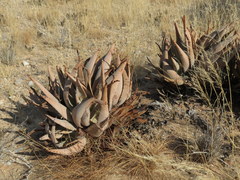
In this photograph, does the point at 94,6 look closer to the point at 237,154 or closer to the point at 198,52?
the point at 198,52

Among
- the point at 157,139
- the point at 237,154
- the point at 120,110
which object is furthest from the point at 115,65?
the point at 237,154

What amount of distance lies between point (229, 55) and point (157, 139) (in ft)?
4.30

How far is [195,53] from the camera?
3293 mm

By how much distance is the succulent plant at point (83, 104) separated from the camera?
245cm

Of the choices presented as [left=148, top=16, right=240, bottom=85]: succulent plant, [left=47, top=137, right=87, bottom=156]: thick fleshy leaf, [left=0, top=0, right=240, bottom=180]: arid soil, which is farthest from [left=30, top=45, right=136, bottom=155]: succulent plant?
[left=148, top=16, right=240, bottom=85]: succulent plant

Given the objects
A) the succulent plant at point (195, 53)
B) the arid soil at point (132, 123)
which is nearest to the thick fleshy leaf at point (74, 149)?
the arid soil at point (132, 123)

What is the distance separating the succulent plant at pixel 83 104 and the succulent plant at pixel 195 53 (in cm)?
66

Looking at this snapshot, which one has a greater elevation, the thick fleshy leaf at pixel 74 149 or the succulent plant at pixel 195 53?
the succulent plant at pixel 195 53

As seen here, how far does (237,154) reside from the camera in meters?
2.61

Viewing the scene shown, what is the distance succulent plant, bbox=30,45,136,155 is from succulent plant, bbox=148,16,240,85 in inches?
26.1

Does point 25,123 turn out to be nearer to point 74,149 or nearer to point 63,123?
point 63,123

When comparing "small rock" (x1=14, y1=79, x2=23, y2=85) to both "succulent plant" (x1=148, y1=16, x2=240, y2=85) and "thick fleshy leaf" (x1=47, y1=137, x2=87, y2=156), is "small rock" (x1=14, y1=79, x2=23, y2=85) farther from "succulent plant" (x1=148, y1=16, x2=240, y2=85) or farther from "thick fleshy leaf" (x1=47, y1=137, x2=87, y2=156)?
"succulent plant" (x1=148, y1=16, x2=240, y2=85)

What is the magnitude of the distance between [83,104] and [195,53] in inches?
65.4

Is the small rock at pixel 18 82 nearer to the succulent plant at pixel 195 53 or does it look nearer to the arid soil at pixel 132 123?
the arid soil at pixel 132 123
